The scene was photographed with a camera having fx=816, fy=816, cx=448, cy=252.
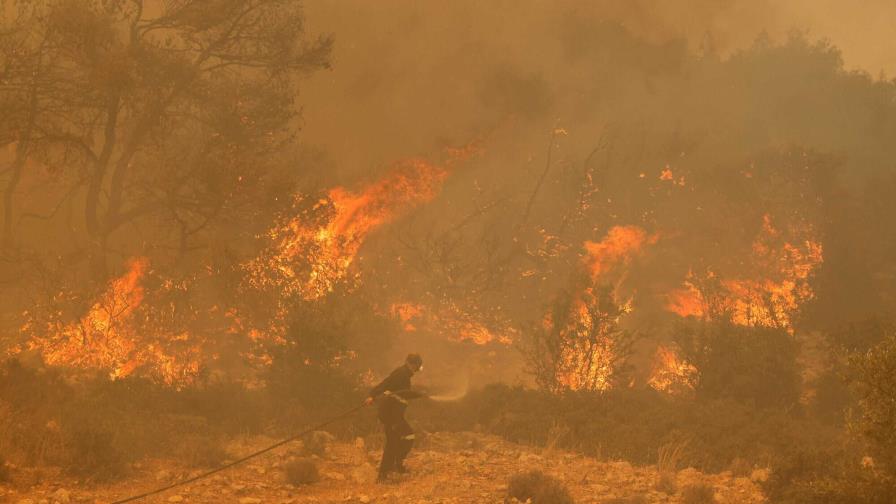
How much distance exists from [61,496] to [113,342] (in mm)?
11903

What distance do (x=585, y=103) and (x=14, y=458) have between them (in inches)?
1361

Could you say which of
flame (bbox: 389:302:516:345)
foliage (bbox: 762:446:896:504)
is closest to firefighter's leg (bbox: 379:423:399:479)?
foliage (bbox: 762:446:896:504)

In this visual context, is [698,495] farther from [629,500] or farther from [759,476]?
[759,476]

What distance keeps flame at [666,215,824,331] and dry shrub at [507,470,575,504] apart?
60.7 ft

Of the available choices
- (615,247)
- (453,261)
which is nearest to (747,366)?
(453,261)

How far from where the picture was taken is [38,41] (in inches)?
926

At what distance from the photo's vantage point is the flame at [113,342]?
66.6 ft

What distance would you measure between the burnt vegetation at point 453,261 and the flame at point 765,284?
0.14m

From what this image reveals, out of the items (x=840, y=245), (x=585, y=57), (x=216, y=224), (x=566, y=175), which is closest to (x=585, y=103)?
(x=585, y=57)

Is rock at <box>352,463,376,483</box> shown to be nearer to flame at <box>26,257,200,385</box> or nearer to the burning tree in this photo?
the burning tree

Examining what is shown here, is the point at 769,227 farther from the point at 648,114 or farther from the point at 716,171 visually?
the point at 648,114

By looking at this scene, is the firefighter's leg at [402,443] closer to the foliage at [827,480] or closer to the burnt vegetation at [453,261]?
the burnt vegetation at [453,261]

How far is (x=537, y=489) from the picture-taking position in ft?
34.0

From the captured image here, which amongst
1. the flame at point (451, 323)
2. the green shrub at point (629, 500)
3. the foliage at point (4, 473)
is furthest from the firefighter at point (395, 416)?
the flame at point (451, 323)
